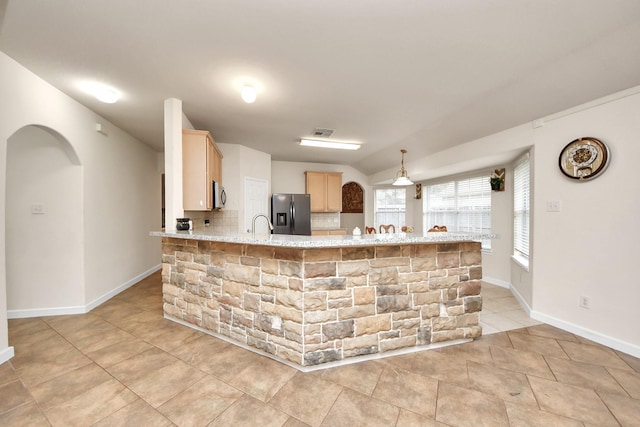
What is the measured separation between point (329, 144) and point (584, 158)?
3.29 m

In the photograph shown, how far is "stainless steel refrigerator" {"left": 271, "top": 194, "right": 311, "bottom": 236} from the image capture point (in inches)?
211

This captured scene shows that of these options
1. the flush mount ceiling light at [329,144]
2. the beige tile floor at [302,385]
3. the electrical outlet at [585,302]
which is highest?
the flush mount ceiling light at [329,144]

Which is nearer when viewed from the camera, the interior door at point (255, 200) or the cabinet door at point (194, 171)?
the cabinet door at point (194, 171)

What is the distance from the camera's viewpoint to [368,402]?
5.37ft

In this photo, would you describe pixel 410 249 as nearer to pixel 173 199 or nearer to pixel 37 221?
pixel 173 199

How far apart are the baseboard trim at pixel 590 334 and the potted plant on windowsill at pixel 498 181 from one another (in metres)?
1.99

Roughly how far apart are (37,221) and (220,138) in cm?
251

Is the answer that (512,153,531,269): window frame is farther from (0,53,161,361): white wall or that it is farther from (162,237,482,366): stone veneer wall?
(0,53,161,361): white wall

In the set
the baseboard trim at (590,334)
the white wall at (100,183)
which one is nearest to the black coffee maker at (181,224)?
the white wall at (100,183)

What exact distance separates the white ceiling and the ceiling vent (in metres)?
0.64

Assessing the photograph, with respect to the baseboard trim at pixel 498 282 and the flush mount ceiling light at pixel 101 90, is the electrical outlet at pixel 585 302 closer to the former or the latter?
the baseboard trim at pixel 498 282

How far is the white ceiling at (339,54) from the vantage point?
5.38ft

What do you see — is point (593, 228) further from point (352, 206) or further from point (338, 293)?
point (352, 206)

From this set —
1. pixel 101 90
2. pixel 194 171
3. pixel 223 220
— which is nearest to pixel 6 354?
pixel 194 171
